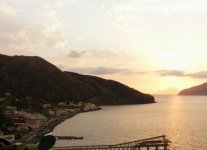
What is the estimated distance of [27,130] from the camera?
127 metres

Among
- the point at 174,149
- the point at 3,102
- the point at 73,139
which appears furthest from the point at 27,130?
the point at 3,102

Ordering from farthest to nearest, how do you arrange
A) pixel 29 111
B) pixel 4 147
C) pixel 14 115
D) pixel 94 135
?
pixel 29 111, pixel 14 115, pixel 94 135, pixel 4 147

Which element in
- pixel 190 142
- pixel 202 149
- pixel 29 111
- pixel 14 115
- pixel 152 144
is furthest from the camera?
pixel 29 111

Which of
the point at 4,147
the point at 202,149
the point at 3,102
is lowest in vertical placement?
the point at 202,149

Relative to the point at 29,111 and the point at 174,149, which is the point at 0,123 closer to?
the point at 174,149

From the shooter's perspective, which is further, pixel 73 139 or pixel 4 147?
pixel 73 139

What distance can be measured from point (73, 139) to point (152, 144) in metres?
57.4

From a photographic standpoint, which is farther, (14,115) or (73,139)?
(14,115)

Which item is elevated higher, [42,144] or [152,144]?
[42,144]

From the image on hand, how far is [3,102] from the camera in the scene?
353 cm

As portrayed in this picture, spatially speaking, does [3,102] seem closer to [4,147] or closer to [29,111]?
[4,147]

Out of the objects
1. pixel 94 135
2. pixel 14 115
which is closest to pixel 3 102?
pixel 94 135

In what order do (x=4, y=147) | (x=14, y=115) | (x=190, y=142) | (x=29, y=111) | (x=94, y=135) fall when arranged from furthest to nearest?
(x=29, y=111)
(x=14, y=115)
(x=94, y=135)
(x=190, y=142)
(x=4, y=147)

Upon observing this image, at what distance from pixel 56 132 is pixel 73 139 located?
20923 mm
